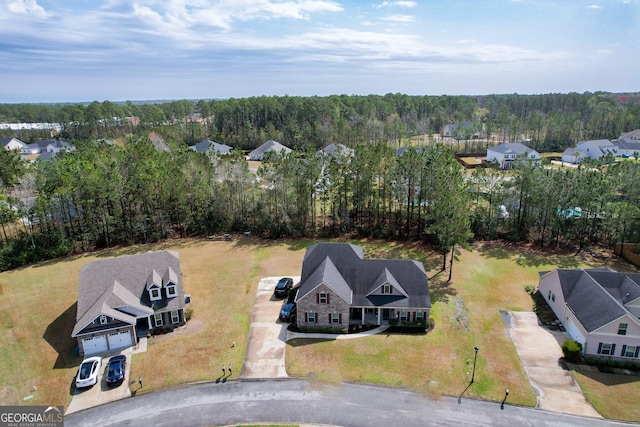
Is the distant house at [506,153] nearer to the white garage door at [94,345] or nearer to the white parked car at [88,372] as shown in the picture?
the white garage door at [94,345]

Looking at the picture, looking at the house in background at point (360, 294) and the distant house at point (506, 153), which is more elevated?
the distant house at point (506, 153)

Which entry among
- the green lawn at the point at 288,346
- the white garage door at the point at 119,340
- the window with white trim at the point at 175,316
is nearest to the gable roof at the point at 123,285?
the window with white trim at the point at 175,316

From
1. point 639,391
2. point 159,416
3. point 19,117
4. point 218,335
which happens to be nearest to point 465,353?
point 639,391

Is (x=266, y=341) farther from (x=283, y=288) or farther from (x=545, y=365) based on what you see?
(x=545, y=365)

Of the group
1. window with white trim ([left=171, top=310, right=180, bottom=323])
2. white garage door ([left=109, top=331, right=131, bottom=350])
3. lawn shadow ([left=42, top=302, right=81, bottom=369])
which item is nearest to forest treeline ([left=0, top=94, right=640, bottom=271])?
lawn shadow ([left=42, top=302, right=81, bottom=369])

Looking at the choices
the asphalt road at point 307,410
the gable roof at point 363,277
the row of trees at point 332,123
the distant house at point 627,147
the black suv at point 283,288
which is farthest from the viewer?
the row of trees at point 332,123

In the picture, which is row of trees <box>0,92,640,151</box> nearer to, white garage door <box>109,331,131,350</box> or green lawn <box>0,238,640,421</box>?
green lawn <box>0,238,640,421</box>

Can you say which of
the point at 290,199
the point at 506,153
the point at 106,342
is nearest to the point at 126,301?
the point at 106,342
